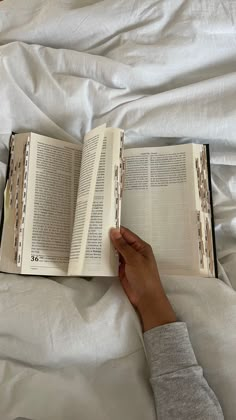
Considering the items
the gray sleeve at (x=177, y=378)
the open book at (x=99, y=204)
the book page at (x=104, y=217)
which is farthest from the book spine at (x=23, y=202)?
the gray sleeve at (x=177, y=378)

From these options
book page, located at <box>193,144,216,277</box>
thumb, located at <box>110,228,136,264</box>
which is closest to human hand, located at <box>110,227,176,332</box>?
thumb, located at <box>110,228,136,264</box>

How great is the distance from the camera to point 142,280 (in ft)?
2.14

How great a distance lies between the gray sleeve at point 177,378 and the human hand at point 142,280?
0.07 feet

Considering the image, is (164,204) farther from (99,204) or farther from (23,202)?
(23,202)

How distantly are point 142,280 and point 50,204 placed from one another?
0.22 m

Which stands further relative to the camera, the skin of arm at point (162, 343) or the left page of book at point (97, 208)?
the left page of book at point (97, 208)

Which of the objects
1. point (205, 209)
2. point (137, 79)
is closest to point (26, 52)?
point (137, 79)

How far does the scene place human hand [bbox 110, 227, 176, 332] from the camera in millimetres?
645

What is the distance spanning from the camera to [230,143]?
0.78m

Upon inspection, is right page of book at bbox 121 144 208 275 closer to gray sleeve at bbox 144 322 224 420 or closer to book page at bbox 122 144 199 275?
book page at bbox 122 144 199 275

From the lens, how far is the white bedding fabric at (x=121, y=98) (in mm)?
644

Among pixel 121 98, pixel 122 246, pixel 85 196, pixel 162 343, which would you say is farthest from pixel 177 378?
pixel 121 98

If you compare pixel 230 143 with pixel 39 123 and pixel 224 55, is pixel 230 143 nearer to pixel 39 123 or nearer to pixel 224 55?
pixel 224 55

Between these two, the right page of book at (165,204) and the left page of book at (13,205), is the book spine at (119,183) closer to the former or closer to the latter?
the right page of book at (165,204)
